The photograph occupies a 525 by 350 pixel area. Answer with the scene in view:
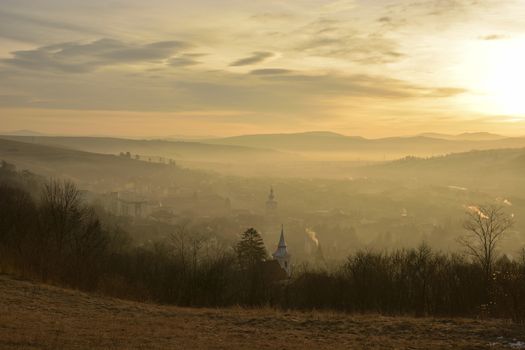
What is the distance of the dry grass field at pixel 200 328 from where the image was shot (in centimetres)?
1349

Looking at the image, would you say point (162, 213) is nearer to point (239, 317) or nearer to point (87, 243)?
point (87, 243)

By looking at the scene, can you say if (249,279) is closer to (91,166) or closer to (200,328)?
(200,328)

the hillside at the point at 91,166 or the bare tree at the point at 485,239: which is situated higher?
the hillside at the point at 91,166

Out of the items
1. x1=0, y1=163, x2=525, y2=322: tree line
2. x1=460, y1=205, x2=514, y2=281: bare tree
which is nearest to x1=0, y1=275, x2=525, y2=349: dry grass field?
x1=0, y1=163, x2=525, y2=322: tree line

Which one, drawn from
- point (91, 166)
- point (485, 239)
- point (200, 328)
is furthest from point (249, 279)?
point (91, 166)

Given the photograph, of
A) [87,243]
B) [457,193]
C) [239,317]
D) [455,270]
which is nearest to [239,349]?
[239,317]

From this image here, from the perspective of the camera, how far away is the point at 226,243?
6944cm

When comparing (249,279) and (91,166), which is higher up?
(91,166)

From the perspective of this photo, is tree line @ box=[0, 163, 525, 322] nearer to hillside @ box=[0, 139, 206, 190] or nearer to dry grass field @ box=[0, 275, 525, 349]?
dry grass field @ box=[0, 275, 525, 349]

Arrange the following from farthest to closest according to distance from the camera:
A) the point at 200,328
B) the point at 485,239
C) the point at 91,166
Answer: the point at 91,166 → the point at 485,239 → the point at 200,328

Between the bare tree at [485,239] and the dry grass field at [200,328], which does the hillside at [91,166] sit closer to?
the bare tree at [485,239]

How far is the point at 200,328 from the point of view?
Answer: 16.2 meters

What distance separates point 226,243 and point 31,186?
29.9 meters

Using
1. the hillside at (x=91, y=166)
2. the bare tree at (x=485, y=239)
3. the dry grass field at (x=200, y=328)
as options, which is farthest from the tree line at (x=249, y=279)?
the hillside at (x=91, y=166)
